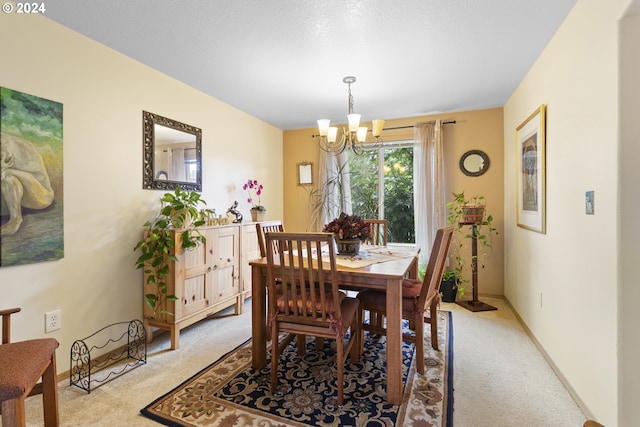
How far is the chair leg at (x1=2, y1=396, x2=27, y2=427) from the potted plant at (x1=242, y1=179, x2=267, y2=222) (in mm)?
2731

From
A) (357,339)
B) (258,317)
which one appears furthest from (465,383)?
(258,317)

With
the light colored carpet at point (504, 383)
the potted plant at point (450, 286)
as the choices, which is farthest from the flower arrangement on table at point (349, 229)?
the potted plant at point (450, 286)

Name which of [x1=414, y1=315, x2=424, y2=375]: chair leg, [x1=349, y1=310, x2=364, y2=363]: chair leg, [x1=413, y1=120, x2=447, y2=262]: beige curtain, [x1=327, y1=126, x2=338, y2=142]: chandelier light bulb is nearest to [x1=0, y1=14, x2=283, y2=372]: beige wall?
[x1=327, y1=126, x2=338, y2=142]: chandelier light bulb

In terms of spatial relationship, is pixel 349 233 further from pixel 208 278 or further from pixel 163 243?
pixel 163 243

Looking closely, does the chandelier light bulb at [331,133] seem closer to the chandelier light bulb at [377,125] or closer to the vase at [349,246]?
the chandelier light bulb at [377,125]

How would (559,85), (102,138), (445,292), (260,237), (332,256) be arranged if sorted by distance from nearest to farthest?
(332,256) < (559,85) < (102,138) < (260,237) < (445,292)

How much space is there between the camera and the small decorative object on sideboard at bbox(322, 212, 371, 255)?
252 cm

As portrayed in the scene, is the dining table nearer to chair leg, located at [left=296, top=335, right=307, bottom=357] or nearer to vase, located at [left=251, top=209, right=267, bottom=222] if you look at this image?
chair leg, located at [left=296, top=335, right=307, bottom=357]

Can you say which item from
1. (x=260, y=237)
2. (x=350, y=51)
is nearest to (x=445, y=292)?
(x=260, y=237)

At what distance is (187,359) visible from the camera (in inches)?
93.1

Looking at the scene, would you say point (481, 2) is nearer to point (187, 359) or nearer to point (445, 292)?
point (445, 292)

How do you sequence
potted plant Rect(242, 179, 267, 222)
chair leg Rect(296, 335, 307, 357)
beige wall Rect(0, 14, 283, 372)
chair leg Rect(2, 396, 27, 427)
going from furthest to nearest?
potted plant Rect(242, 179, 267, 222) < chair leg Rect(296, 335, 307, 357) < beige wall Rect(0, 14, 283, 372) < chair leg Rect(2, 396, 27, 427)

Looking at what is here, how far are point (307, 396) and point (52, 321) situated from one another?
1.79 meters

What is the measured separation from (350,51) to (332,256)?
1730 mm
